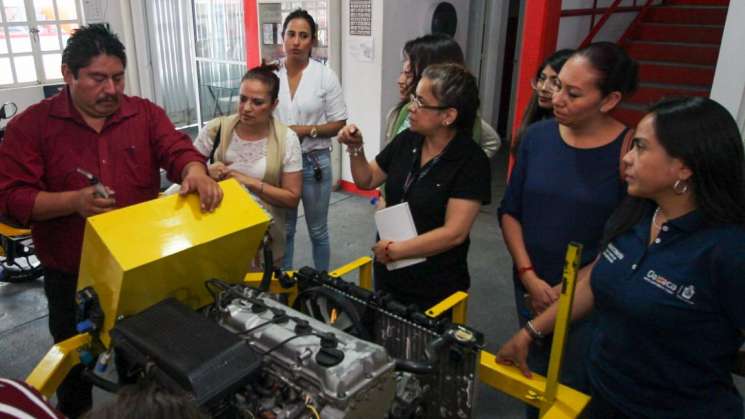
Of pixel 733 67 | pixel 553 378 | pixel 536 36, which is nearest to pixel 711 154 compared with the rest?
pixel 553 378

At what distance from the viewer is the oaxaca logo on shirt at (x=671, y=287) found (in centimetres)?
112

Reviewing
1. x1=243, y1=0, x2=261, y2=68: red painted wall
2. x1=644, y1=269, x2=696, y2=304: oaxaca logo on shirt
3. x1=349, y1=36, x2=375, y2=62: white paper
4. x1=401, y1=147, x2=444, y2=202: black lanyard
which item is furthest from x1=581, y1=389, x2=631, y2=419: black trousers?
x1=243, y1=0, x2=261, y2=68: red painted wall

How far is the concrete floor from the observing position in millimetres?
2551

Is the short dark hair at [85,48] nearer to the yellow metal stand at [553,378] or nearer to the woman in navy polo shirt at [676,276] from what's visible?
the yellow metal stand at [553,378]

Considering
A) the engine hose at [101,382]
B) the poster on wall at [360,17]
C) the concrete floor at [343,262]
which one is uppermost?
the poster on wall at [360,17]

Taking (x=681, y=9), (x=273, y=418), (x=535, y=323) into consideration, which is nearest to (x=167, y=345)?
(x=273, y=418)

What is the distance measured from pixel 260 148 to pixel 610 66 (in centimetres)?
139

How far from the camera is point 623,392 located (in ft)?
4.16

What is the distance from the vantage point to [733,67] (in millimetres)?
2846

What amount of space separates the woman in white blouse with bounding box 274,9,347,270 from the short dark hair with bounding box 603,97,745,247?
6.44 feet

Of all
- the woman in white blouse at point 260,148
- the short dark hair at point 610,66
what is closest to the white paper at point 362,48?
the woman in white blouse at point 260,148

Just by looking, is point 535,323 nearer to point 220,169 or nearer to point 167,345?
point 167,345

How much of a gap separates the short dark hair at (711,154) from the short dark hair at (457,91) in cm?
65

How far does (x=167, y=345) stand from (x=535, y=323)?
87 centimetres
